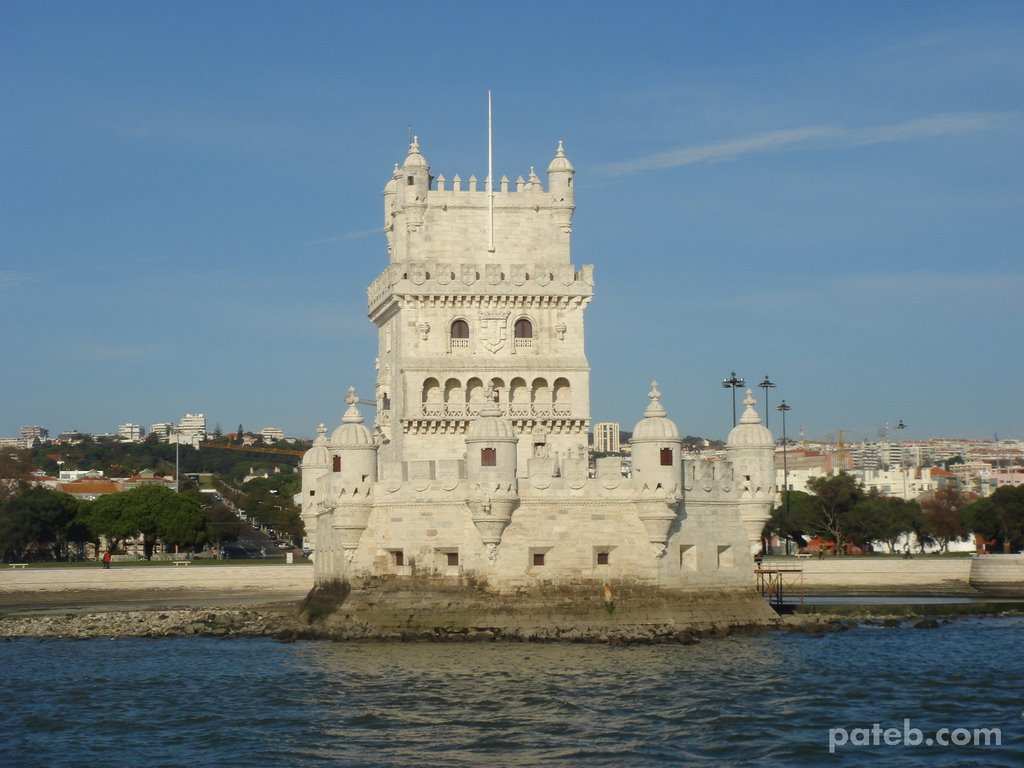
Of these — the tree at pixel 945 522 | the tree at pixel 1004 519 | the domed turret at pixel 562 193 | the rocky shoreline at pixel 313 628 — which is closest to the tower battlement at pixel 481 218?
the domed turret at pixel 562 193

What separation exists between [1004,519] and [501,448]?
5521 centimetres

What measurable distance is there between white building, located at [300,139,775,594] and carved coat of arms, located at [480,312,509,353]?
37 millimetres

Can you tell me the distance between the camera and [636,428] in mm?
49125

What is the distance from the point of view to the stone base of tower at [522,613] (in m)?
46.8

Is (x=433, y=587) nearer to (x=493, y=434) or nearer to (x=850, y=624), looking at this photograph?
(x=493, y=434)

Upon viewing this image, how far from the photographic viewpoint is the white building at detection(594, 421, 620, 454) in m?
164

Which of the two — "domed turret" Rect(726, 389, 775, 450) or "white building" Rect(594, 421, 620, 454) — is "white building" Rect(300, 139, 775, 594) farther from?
"white building" Rect(594, 421, 620, 454)

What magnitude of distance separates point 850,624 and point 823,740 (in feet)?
66.8

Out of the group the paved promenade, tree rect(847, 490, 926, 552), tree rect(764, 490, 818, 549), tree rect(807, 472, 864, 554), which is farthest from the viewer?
tree rect(764, 490, 818, 549)

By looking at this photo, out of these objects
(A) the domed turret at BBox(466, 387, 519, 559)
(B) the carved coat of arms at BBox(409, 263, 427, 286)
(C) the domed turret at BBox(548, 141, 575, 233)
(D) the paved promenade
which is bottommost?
(D) the paved promenade

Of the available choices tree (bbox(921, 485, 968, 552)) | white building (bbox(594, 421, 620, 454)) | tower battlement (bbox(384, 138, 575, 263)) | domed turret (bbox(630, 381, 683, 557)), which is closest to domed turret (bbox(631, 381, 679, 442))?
domed turret (bbox(630, 381, 683, 557))

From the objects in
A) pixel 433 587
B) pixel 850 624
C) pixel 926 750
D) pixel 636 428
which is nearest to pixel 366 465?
pixel 433 587

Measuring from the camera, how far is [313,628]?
5022 centimetres

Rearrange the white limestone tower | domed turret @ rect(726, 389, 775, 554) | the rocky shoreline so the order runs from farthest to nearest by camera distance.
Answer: the white limestone tower, domed turret @ rect(726, 389, 775, 554), the rocky shoreline
